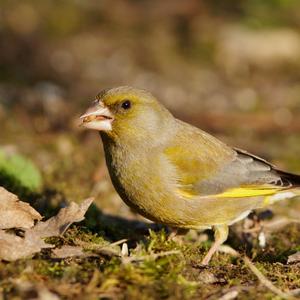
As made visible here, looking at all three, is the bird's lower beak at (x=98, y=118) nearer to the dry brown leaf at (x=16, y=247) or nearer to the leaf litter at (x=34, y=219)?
the leaf litter at (x=34, y=219)

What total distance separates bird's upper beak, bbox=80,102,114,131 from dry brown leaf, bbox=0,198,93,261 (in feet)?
3.08

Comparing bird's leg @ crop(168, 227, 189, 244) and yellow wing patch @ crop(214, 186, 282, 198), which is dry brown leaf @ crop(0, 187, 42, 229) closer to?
bird's leg @ crop(168, 227, 189, 244)

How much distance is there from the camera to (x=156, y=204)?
544cm

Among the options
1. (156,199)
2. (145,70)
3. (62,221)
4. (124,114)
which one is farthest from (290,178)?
(145,70)

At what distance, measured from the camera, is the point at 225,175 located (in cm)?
596

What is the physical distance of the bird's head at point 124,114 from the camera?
18.5 ft

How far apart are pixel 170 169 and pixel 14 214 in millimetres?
1408

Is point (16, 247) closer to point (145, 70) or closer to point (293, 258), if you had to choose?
point (293, 258)

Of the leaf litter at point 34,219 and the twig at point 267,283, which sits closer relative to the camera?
the twig at point 267,283

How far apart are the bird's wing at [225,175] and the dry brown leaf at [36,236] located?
113cm

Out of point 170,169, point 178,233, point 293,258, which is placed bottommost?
point 178,233

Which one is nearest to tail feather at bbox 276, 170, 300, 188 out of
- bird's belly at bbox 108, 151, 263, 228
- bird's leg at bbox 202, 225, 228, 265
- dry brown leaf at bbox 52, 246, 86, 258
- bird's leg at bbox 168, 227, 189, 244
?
bird's leg at bbox 202, 225, 228, 265

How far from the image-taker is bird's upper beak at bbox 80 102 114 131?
5.58 m

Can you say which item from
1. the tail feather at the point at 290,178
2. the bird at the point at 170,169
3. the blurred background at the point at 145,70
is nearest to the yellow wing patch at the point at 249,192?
the bird at the point at 170,169
